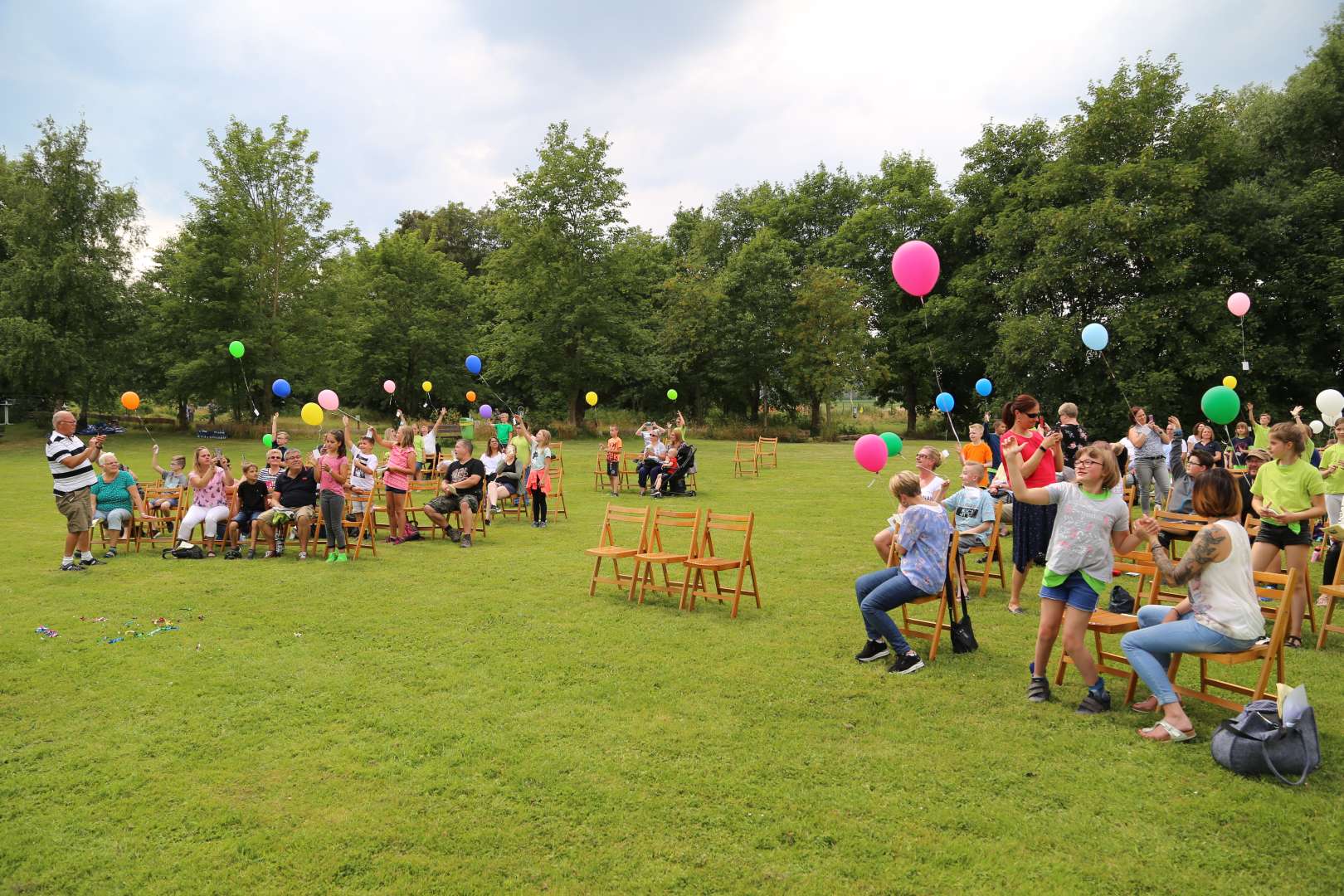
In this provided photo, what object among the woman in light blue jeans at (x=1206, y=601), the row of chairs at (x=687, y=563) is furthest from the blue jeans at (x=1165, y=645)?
the row of chairs at (x=687, y=563)

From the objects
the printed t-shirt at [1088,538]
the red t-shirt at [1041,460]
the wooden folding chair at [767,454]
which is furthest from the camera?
the wooden folding chair at [767,454]

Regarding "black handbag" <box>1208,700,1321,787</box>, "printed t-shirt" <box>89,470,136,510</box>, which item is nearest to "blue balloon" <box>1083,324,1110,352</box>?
"black handbag" <box>1208,700,1321,787</box>

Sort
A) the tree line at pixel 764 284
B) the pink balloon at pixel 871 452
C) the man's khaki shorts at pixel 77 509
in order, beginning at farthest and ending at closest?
the tree line at pixel 764 284
the pink balloon at pixel 871 452
the man's khaki shorts at pixel 77 509

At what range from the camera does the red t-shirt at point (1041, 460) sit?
6.91m

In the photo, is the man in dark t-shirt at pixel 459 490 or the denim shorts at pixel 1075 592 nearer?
the denim shorts at pixel 1075 592

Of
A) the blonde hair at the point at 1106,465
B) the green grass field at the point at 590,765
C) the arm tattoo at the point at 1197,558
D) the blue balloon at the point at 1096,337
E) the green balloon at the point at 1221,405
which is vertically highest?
the blue balloon at the point at 1096,337

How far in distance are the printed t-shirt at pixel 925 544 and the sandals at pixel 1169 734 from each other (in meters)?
1.64

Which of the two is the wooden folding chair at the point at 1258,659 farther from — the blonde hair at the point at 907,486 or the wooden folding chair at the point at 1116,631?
the blonde hair at the point at 907,486

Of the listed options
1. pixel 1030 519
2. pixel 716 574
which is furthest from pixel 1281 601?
pixel 716 574

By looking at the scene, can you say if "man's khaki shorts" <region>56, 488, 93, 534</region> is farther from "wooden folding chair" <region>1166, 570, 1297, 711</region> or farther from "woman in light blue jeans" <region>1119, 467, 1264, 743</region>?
"wooden folding chair" <region>1166, 570, 1297, 711</region>

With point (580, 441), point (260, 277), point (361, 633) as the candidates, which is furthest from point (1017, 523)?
point (260, 277)

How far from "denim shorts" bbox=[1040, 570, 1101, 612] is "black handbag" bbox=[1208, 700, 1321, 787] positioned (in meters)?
0.97

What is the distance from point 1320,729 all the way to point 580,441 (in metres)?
31.3

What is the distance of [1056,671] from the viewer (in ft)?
19.2
